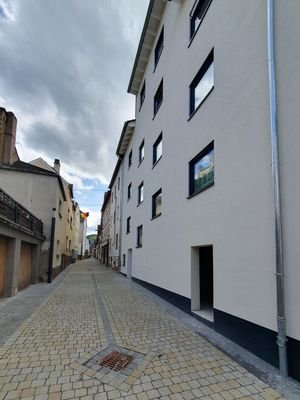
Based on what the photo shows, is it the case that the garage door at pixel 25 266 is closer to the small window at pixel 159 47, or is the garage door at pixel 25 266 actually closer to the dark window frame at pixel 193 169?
the dark window frame at pixel 193 169

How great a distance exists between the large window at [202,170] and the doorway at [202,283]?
166 cm

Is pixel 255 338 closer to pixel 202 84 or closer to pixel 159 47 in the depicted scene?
pixel 202 84

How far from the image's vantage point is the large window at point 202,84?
20.6 ft

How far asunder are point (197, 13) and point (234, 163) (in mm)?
5794

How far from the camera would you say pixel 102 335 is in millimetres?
4707

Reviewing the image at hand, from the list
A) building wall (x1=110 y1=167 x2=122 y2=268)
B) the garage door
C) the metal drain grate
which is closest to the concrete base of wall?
the metal drain grate

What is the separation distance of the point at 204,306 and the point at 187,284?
88 cm

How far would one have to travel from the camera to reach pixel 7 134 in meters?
16.3

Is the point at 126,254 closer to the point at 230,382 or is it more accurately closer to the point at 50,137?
the point at 50,137

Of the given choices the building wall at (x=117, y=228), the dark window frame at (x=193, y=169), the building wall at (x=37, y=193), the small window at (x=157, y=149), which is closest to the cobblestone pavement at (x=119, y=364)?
the dark window frame at (x=193, y=169)

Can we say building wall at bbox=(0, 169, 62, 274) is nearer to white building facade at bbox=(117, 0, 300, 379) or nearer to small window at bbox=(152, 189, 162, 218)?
small window at bbox=(152, 189, 162, 218)

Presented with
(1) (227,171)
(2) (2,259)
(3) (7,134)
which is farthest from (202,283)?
(3) (7,134)

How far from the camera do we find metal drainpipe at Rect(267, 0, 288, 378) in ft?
10.4

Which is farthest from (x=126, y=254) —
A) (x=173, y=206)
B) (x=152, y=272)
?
(x=173, y=206)
